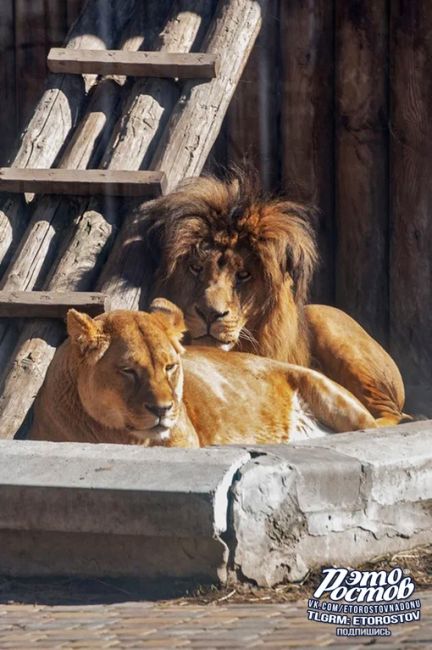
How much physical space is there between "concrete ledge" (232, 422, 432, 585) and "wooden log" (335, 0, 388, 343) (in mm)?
2740

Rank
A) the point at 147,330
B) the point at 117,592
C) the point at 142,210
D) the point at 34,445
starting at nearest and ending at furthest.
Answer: the point at 117,592 < the point at 34,445 < the point at 147,330 < the point at 142,210

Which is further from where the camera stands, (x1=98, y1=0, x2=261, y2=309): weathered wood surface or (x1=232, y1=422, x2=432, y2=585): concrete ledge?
(x1=98, y1=0, x2=261, y2=309): weathered wood surface

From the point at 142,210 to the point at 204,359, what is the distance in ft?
2.94

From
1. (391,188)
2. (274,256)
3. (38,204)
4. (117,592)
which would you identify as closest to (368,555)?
(117,592)

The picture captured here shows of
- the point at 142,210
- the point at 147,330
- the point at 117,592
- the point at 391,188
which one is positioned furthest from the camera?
the point at 391,188

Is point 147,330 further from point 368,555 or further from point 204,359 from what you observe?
point 368,555

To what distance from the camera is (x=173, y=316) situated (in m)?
6.40

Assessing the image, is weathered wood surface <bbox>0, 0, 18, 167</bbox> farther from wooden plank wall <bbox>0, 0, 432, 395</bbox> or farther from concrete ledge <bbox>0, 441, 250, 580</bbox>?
concrete ledge <bbox>0, 441, 250, 580</bbox>

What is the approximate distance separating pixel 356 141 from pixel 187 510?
4168 millimetres

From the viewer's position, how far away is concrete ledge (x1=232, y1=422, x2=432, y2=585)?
4.88 m

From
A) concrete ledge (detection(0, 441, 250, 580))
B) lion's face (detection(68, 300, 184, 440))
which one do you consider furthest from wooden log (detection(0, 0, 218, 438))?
concrete ledge (detection(0, 441, 250, 580))

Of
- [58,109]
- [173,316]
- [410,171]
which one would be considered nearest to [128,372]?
[173,316]

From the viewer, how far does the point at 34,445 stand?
529cm

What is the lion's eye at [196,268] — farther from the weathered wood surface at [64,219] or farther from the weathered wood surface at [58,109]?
the weathered wood surface at [58,109]
